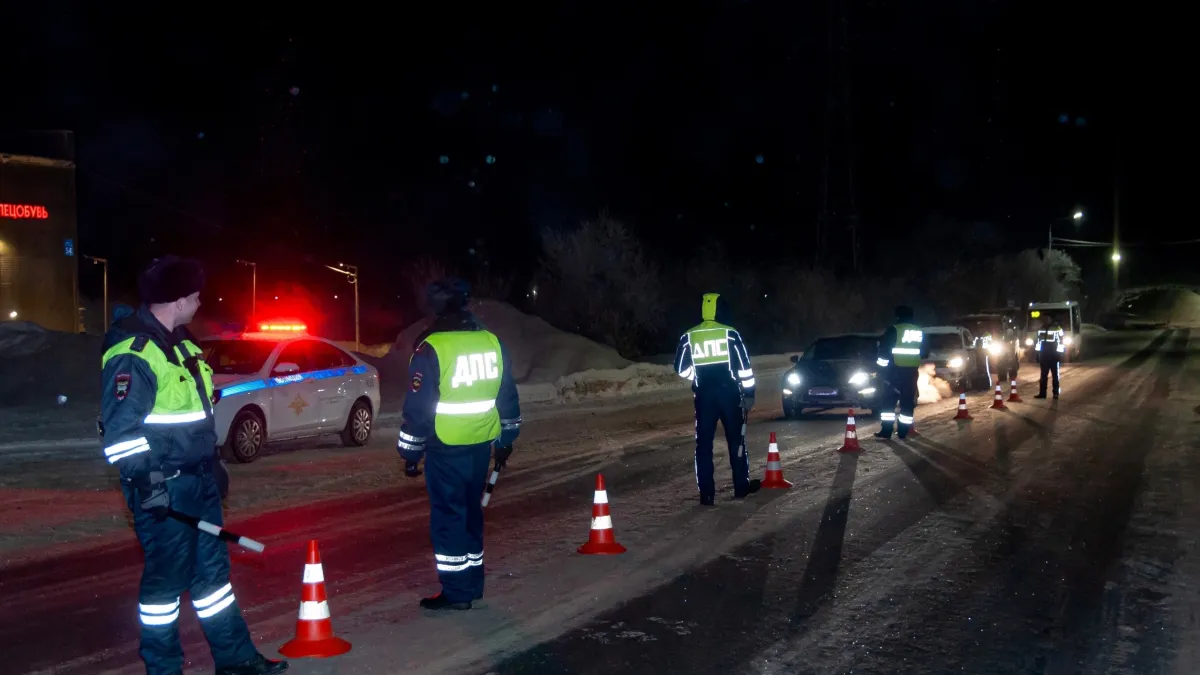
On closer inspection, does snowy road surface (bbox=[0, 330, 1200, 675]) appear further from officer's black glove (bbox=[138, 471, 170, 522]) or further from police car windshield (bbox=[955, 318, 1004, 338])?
police car windshield (bbox=[955, 318, 1004, 338])

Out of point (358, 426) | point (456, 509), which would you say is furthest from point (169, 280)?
point (358, 426)

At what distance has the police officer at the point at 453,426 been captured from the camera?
680cm

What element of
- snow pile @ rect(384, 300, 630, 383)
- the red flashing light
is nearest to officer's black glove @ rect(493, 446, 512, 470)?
the red flashing light

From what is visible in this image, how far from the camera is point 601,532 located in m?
8.68

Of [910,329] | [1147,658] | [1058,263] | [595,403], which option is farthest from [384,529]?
[1058,263]

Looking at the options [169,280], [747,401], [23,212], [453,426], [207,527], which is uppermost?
[23,212]

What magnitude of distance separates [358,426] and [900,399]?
7641 millimetres

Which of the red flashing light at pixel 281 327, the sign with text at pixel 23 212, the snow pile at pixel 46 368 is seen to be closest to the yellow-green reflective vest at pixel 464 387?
the red flashing light at pixel 281 327

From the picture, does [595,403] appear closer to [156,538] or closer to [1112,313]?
[156,538]

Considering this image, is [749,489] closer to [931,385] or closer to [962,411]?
[962,411]

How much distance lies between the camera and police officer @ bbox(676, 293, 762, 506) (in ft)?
34.8

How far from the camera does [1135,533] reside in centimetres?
944

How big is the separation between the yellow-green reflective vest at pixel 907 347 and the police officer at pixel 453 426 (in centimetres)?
1018

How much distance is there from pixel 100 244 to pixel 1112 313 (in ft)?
284
